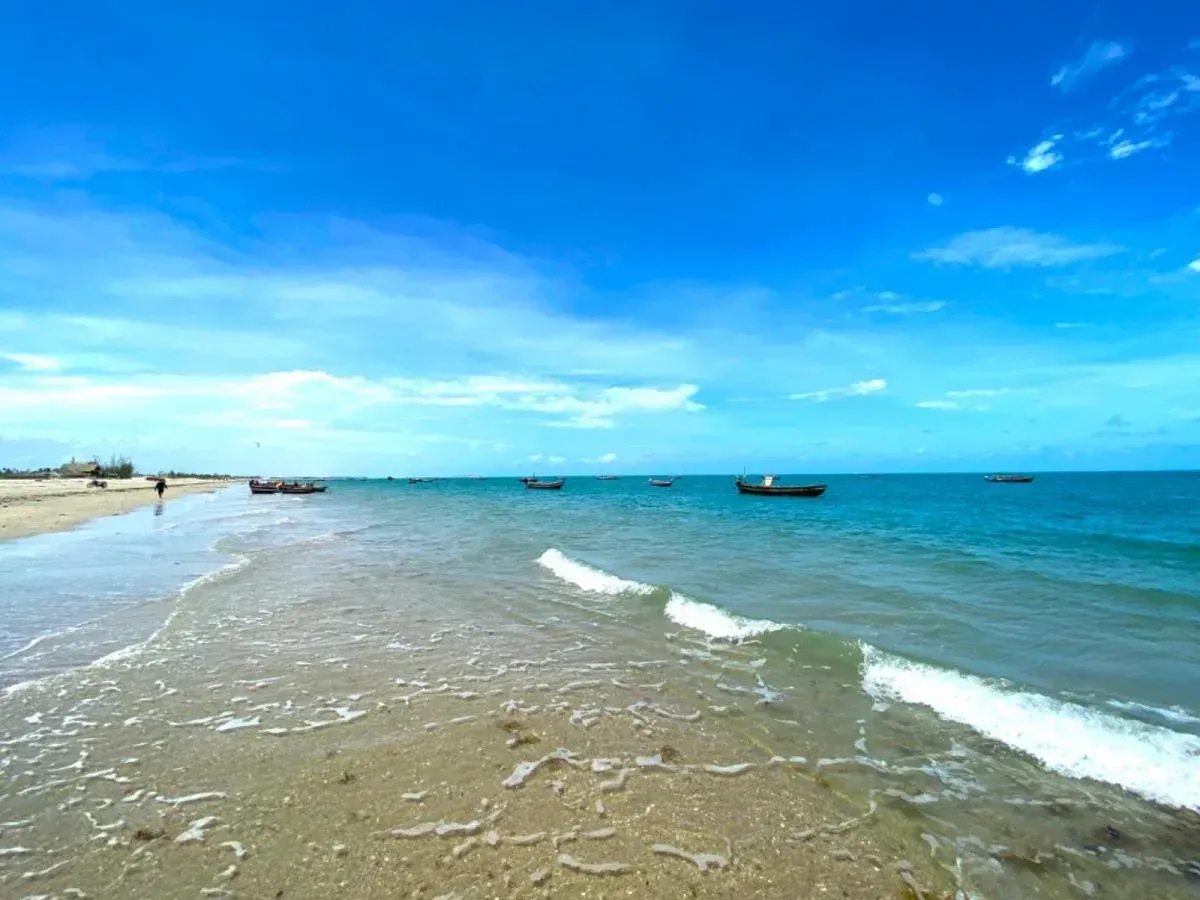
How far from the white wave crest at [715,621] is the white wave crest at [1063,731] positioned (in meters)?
2.68

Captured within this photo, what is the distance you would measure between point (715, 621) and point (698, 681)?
3722mm

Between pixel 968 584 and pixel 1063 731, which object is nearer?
pixel 1063 731

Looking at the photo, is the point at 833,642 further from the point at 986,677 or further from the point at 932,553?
the point at 932,553

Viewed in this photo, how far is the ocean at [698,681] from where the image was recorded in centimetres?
586

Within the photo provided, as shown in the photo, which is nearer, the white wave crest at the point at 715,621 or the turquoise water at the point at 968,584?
the turquoise water at the point at 968,584

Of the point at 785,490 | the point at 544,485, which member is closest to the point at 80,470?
the point at 544,485

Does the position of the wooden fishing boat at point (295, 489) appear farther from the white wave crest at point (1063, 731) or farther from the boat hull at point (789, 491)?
the white wave crest at point (1063, 731)

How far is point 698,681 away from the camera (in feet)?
31.9

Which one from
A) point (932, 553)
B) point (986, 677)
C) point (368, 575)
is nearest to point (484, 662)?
point (986, 677)

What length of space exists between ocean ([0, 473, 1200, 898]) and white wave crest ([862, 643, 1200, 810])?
39mm

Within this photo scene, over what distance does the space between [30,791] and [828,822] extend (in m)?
7.98

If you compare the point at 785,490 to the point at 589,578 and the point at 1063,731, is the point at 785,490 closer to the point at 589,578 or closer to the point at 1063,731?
the point at 589,578

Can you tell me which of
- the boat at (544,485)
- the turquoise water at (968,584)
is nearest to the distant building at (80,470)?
the boat at (544,485)

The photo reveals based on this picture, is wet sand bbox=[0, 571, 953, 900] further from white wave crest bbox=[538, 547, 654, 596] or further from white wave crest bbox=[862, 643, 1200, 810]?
white wave crest bbox=[538, 547, 654, 596]
